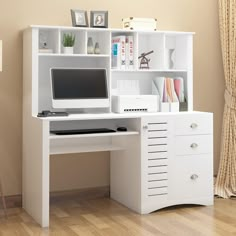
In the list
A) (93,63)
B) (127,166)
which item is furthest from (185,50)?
(127,166)

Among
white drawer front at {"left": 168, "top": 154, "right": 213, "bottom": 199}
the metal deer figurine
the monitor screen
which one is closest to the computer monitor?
the monitor screen

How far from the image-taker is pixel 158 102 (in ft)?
14.6

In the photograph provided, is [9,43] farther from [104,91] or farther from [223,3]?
[223,3]

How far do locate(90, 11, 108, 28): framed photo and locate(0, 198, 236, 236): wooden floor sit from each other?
1552 mm

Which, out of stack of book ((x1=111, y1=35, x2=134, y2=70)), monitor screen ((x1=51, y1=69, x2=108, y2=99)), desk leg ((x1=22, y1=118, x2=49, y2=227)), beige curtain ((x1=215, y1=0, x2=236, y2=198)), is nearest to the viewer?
desk leg ((x1=22, y1=118, x2=49, y2=227))

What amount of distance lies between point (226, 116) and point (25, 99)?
1952 millimetres

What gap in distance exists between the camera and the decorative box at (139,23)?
14.3 ft

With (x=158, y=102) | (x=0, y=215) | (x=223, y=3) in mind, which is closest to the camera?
(x=0, y=215)

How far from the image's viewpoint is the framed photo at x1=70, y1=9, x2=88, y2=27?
4.22m

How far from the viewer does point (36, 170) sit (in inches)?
154

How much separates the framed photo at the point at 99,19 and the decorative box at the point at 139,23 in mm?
206

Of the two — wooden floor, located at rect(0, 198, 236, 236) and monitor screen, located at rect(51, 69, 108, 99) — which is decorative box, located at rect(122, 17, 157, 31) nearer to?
monitor screen, located at rect(51, 69, 108, 99)

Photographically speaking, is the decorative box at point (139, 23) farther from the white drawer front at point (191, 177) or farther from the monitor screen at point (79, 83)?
the white drawer front at point (191, 177)

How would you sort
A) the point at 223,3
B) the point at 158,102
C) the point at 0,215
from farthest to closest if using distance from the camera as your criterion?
1. the point at 223,3
2. the point at 158,102
3. the point at 0,215
